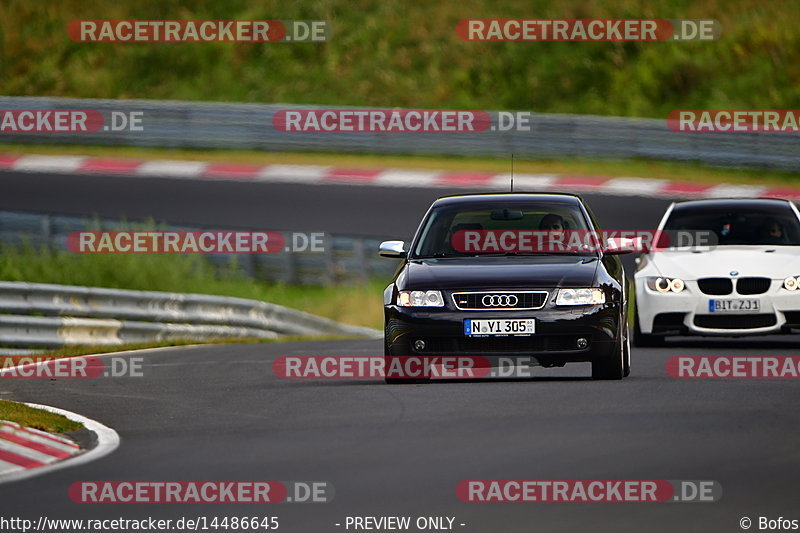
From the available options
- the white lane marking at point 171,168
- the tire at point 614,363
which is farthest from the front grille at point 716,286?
the white lane marking at point 171,168

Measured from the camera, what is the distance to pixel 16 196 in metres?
30.3

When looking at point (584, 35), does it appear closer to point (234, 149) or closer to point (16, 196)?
point (234, 149)

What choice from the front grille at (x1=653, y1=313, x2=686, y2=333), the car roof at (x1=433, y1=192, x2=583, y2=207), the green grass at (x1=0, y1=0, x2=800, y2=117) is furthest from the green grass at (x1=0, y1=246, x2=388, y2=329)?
the car roof at (x1=433, y1=192, x2=583, y2=207)

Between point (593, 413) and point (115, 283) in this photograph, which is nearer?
point (593, 413)

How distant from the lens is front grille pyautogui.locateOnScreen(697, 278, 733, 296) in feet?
50.7

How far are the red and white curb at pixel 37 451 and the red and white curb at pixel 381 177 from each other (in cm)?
1776

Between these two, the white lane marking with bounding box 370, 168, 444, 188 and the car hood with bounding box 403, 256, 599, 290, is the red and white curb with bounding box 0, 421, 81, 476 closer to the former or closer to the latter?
the car hood with bounding box 403, 256, 599, 290

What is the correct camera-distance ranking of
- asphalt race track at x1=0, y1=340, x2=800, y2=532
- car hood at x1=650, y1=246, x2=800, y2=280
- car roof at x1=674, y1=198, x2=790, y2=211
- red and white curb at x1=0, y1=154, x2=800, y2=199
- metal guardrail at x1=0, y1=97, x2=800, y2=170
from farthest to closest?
metal guardrail at x1=0, y1=97, x2=800, y2=170
red and white curb at x1=0, y1=154, x2=800, y2=199
car roof at x1=674, y1=198, x2=790, y2=211
car hood at x1=650, y1=246, x2=800, y2=280
asphalt race track at x1=0, y1=340, x2=800, y2=532

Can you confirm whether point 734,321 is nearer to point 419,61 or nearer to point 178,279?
point 178,279

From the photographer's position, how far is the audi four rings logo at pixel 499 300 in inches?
480

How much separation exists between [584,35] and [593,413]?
91.8ft

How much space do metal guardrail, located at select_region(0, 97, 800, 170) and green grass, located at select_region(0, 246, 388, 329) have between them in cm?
388

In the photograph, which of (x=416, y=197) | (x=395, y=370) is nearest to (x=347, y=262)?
(x=416, y=197)

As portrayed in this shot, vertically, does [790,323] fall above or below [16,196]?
below
